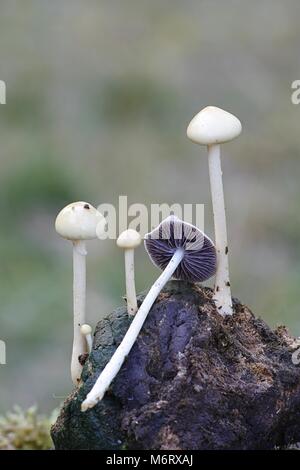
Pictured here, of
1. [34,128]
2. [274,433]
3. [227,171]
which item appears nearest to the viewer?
[274,433]

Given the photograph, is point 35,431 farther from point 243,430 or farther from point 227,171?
point 227,171

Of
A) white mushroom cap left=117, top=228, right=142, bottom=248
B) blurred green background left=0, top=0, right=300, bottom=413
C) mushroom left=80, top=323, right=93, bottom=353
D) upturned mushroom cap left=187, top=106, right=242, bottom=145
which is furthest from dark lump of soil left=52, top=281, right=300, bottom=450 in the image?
blurred green background left=0, top=0, right=300, bottom=413

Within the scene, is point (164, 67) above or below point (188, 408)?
above

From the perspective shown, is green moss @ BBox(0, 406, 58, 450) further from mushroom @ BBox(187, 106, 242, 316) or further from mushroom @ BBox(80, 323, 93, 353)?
mushroom @ BBox(187, 106, 242, 316)

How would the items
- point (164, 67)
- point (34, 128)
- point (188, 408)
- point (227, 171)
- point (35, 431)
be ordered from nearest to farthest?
point (188, 408) → point (35, 431) → point (227, 171) → point (34, 128) → point (164, 67)

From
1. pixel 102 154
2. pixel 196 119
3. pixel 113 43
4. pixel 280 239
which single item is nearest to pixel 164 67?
pixel 113 43
